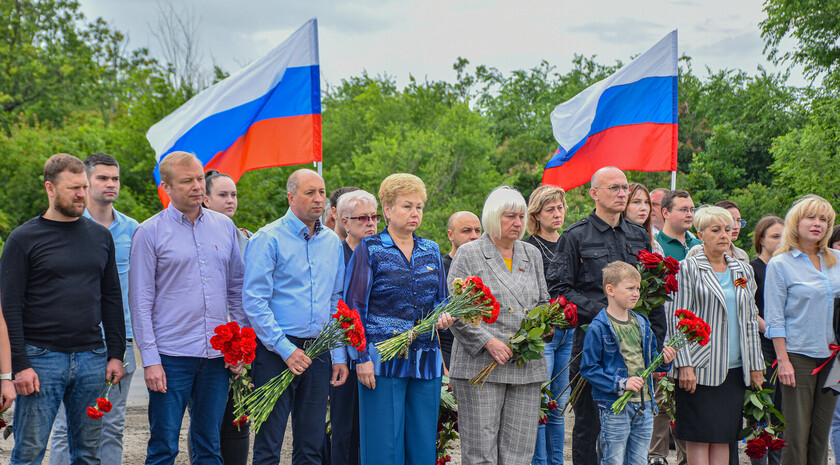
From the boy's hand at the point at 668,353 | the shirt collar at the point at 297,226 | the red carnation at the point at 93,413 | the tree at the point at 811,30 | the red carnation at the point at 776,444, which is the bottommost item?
the red carnation at the point at 776,444

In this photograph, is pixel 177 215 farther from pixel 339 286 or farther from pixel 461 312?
pixel 461 312

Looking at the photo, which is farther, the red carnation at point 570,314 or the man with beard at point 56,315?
the red carnation at point 570,314

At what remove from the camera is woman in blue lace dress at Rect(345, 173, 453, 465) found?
475 cm

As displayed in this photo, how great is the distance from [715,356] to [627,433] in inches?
38.4

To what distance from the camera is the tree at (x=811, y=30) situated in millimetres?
18328

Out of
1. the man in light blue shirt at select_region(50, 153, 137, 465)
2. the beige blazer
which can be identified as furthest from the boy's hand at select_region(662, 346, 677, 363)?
the man in light blue shirt at select_region(50, 153, 137, 465)

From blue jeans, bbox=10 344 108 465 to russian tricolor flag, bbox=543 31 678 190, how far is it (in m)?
5.80

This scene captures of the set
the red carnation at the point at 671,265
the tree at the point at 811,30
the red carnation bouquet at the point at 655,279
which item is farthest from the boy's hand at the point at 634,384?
the tree at the point at 811,30

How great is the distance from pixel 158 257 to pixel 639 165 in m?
5.80

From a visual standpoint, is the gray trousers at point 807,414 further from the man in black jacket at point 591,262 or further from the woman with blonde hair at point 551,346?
the woman with blonde hair at point 551,346

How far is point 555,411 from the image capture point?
5.90 meters

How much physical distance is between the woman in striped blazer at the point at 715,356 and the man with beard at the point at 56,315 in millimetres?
3955

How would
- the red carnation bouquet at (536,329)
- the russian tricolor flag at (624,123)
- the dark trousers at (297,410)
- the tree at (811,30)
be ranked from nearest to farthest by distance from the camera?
the dark trousers at (297,410) → the red carnation bouquet at (536,329) → the russian tricolor flag at (624,123) → the tree at (811,30)

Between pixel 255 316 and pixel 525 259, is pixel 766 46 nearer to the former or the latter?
pixel 525 259
